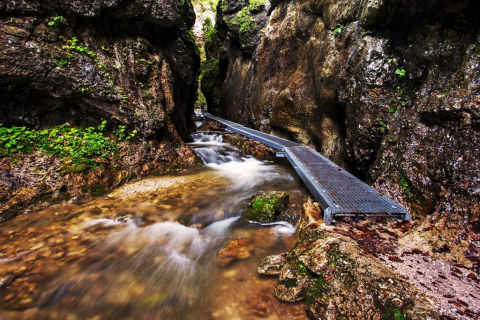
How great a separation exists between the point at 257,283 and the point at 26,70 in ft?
21.9

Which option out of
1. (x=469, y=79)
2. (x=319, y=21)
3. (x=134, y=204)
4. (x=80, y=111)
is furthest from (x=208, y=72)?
(x=469, y=79)

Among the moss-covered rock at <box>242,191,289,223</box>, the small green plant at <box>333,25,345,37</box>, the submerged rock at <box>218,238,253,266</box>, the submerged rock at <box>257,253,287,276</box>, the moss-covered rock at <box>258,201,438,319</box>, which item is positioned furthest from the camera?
the small green plant at <box>333,25,345,37</box>

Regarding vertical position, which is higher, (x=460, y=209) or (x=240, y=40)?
(x=240, y=40)

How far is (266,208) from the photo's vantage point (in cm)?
419

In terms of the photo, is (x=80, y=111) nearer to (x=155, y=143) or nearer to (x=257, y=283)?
(x=155, y=143)

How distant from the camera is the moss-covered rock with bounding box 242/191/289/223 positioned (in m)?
4.12

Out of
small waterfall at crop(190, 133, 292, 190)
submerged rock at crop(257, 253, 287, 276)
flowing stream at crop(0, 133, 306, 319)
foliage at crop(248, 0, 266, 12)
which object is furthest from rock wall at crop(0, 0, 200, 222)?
foliage at crop(248, 0, 266, 12)

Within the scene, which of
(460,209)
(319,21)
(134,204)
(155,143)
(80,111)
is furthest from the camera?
(319,21)

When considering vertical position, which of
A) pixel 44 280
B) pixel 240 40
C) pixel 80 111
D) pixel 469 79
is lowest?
pixel 44 280

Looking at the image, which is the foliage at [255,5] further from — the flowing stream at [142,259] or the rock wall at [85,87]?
the flowing stream at [142,259]

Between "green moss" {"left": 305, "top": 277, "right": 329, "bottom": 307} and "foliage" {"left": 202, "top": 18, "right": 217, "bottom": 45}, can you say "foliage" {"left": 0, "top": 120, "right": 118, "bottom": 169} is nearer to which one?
"green moss" {"left": 305, "top": 277, "right": 329, "bottom": 307}

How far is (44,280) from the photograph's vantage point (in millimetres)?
2809

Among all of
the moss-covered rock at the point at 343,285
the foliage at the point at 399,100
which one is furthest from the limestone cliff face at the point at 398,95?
the moss-covered rock at the point at 343,285

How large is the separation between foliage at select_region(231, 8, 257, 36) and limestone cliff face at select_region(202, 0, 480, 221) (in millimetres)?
5620
